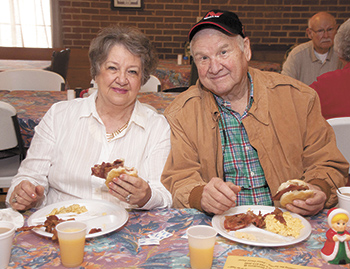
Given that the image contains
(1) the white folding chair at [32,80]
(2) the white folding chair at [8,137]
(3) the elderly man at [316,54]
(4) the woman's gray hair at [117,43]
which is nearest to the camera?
(4) the woman's gray hair at [117,43]

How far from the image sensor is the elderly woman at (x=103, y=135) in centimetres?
159

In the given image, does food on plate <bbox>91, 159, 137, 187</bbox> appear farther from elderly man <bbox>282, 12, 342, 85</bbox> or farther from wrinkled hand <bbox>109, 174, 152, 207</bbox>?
elderly man <bbox>282, 12, 342, 85</bbox>

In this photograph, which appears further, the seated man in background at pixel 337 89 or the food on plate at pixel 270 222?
the seated man in background at pixel 337 89

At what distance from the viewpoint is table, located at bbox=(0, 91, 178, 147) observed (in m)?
2.39

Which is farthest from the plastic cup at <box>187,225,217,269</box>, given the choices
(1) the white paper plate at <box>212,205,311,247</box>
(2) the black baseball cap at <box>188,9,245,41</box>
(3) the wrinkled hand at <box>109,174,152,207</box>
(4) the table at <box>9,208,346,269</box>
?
(2) the black baseball cap at <box>188,9,245,41</box>

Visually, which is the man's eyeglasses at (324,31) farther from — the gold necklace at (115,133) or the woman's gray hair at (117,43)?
the gold necklace at (115,133)

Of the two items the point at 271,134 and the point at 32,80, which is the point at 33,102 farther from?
the point at 271,134

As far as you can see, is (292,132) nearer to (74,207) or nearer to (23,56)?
(74,207)

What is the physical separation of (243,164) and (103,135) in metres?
0.65

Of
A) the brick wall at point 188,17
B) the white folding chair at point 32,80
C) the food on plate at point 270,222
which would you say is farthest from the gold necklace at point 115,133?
the brick wall at point 188,17

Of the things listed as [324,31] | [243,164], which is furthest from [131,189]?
[324,31]

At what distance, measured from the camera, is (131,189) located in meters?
1.30

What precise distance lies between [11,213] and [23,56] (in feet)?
18.7

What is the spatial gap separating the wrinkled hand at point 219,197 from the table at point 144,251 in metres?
0.11
